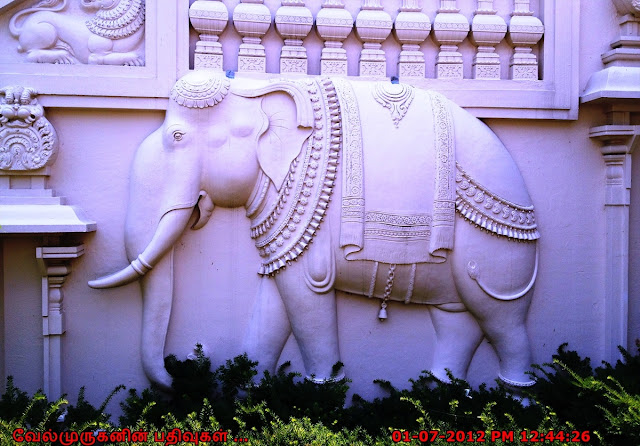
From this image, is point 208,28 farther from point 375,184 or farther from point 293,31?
point 375,184

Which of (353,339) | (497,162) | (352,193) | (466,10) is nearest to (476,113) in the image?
(497,162)

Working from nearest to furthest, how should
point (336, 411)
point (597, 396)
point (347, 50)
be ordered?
point (597, 396) → point (336, 411) → point (347, 50)

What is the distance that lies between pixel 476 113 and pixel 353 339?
161cm

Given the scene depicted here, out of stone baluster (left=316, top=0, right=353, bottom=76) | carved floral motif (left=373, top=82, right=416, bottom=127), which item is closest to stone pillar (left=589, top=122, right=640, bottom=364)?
carved floral motif (left=373, top=82, right=416, bottom=127)

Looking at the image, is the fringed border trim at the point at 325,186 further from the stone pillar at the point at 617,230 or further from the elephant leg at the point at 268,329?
the stone pillar at the point at 617,230

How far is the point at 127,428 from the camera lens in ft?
10.9

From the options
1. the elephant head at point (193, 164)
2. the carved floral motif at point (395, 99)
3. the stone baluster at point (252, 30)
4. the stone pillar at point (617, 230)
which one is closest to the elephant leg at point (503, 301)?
the stone pillar at point (617, 230)

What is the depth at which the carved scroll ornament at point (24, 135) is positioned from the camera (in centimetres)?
358

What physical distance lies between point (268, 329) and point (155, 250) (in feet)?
2.69

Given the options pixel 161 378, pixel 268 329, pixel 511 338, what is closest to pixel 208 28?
pixel 268 329

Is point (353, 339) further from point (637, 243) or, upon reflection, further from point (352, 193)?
point (637, 243)

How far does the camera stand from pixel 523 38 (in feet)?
13.3

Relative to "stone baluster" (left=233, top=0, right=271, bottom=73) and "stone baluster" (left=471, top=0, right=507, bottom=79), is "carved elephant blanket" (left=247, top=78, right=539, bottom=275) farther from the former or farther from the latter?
"stone baluster" (left=471, top=0, right=507, bottom=79)

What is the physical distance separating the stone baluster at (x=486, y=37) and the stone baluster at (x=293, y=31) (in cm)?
107
